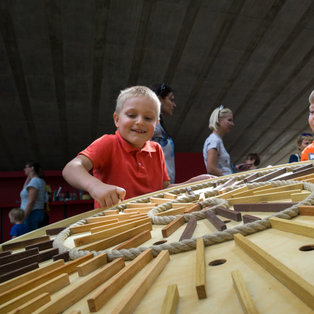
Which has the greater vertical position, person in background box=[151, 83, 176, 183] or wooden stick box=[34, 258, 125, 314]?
person in background box=[151, 83, 176, 183]

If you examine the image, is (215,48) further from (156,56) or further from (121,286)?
(121,286)

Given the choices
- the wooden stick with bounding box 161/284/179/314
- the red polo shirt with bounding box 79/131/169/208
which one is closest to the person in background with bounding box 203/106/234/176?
the red polo shirt with bounding box 79/131/169/208

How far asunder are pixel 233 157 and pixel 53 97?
564 centimetres

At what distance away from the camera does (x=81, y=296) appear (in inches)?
18.6

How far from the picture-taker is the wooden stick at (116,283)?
1.34 feet

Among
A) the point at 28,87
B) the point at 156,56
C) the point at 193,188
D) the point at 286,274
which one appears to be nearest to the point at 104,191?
the point at 193,188

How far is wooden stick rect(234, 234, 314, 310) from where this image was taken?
0.34 m

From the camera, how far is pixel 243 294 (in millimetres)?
358

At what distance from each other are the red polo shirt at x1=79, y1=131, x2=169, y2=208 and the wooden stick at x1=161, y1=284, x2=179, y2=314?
4.20ft

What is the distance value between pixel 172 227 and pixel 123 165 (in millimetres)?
1037

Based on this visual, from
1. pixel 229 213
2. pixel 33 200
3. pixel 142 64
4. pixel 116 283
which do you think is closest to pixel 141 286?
pixel 116 283

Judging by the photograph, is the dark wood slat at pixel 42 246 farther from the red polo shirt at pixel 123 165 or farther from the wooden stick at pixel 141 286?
the red polo shirt at pixel 123 165

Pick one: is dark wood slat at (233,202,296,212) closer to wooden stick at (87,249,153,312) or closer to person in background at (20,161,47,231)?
wooden stick at (87,249,153,312)

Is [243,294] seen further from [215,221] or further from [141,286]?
[215,221]
